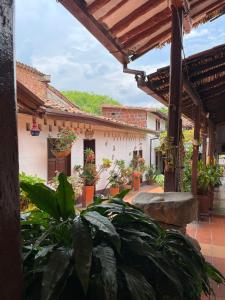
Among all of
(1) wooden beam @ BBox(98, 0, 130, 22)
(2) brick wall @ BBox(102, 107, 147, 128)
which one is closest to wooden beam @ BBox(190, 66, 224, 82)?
(1) wooden beam @ BBox(98, 0, 130, 22)

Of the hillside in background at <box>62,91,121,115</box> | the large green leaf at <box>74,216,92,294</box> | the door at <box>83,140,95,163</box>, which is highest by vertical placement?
the hillside in background at <box>62,91,121,115</box>

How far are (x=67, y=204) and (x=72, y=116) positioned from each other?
20.1ft

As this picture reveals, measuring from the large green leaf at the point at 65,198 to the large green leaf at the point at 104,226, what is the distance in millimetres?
127

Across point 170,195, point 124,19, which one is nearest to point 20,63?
point 124,19

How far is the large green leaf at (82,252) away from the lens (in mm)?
995

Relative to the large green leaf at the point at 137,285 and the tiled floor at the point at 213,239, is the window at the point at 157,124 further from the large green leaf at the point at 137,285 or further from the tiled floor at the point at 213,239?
the large green leaf at the point at 137,285

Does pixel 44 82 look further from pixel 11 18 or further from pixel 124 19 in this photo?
pixel 11 18

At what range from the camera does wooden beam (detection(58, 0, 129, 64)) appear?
2.67 m

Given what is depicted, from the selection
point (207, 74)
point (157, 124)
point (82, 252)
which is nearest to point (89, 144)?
point (207, 74)

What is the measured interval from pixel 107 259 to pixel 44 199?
0.40 meters

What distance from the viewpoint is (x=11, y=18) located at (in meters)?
0.88

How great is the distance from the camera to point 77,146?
8750 millimetres

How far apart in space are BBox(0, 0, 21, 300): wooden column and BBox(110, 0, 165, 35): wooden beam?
2709mm

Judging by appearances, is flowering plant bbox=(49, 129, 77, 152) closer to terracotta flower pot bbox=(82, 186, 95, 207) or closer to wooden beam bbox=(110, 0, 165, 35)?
terracotta flower pot bbox=(82, 186, 95, 207)
